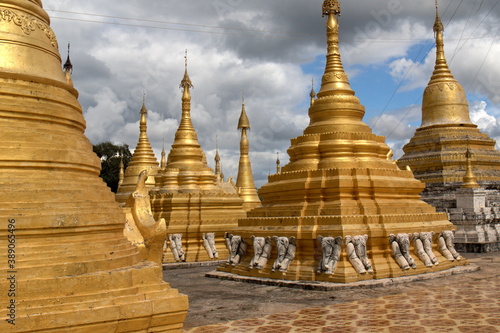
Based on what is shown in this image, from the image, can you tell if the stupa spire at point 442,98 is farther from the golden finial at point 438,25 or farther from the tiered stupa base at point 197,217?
the tiered stupa base at point 197,217

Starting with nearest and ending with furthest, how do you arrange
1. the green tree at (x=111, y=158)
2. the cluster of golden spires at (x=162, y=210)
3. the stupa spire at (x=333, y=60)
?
1. the cluster of golden spires at (x=162, y=210)
2. the stupa spire at (x=333, y=60)
3. the green tree at (x=111, y=158)

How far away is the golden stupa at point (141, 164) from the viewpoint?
28.7m

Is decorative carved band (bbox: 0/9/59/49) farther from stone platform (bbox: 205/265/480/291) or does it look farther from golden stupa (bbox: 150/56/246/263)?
golden stupa (bbox: 150/56/246/263)

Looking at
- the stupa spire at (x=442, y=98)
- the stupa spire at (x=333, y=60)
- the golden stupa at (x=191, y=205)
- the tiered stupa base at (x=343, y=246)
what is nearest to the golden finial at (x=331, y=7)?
the stupa spire at (x=333, y=60)

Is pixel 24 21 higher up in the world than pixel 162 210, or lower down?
higher up

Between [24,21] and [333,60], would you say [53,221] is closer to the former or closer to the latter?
[24,21]

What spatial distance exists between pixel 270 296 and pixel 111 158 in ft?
162

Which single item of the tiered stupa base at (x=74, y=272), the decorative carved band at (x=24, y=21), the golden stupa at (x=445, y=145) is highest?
the golden stupa at (x=445, y=145)

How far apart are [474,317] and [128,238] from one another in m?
5.68


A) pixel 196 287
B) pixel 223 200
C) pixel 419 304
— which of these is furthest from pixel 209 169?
pixel 419 304

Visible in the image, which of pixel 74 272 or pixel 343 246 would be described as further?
pixel 343 246

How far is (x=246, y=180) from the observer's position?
30.8m

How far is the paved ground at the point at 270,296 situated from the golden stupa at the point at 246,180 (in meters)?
15.9

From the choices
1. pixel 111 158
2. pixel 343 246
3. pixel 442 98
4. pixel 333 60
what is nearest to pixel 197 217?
pixel 333 60
